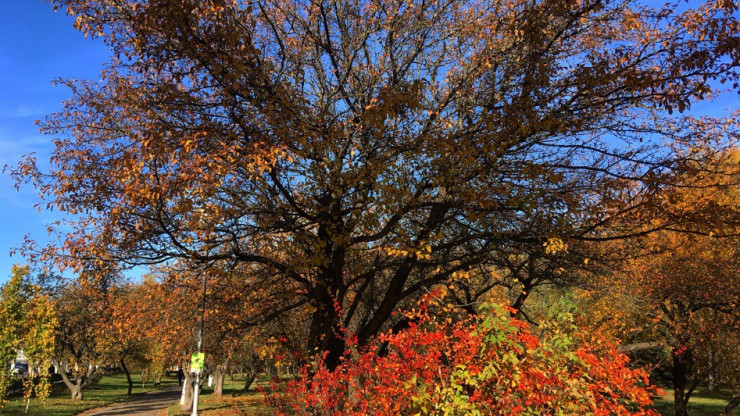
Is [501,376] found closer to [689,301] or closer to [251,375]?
[689,301]

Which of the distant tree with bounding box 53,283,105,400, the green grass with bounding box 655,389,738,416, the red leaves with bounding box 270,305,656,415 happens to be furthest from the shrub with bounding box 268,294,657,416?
the distant tree with bounding box 53,283,105,400

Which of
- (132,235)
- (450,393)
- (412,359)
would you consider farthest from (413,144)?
(132,235)

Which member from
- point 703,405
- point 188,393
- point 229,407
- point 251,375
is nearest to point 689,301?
point 703,405

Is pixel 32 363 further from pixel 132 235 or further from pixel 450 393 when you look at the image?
pixel 450 393

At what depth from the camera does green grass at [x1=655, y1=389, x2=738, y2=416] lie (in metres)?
21.4

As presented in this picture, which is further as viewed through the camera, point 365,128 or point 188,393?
point 188,393

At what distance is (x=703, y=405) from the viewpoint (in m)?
24.4

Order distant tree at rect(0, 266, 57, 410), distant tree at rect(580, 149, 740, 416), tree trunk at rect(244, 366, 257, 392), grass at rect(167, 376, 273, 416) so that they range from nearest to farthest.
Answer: grass at rect(167, 376, 273, 416) < distant tree at rect(580, 149, 740, 416) < distant tree at rect(0, 266, 57, 410) < tree trunk at rect(244, 366, 257, 392)

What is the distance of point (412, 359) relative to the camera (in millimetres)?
3979

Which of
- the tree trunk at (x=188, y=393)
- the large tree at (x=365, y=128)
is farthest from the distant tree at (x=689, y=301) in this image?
the tree trunk at (x=188, y=393)

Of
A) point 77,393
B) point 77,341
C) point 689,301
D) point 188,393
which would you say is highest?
point 689,301

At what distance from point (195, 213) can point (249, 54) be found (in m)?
2.41

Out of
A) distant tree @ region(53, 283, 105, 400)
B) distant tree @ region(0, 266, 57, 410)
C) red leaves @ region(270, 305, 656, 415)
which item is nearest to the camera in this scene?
red leaves @ region(270, 305, 656, 415)

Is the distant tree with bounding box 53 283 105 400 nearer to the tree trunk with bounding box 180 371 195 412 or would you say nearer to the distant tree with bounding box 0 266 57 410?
the distant tree with bounding box 0 266 57 410
